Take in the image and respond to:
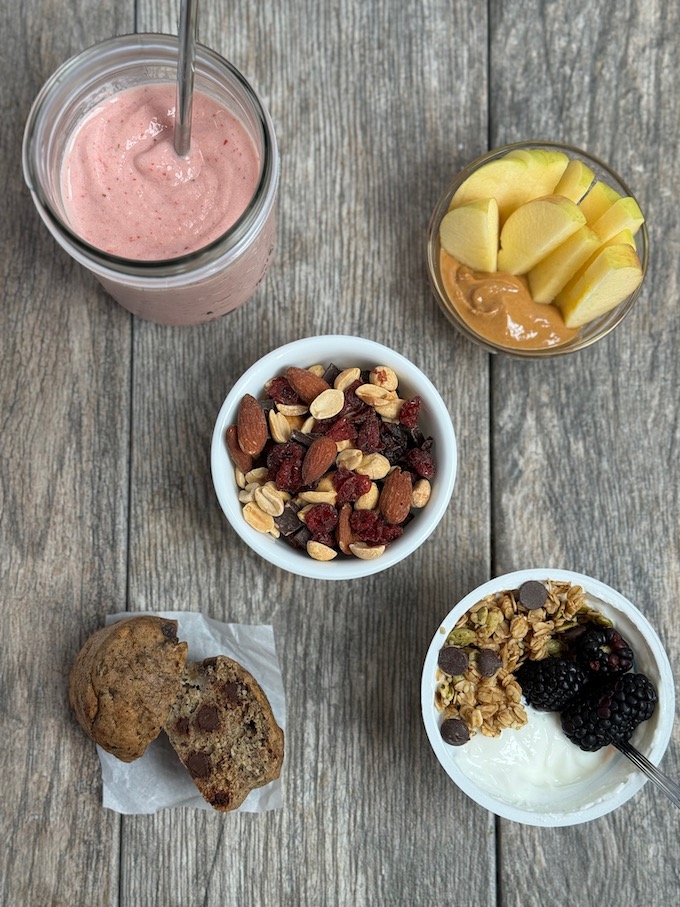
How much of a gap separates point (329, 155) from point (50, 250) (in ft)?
1.43

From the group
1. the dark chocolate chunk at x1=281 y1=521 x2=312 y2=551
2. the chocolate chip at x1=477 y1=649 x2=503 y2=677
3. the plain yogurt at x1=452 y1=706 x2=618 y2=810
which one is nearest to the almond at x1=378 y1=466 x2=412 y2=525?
the dark chocolate chunk at x1=281 y1=521 x2=312 y2=551

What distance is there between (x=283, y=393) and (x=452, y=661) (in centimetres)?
41

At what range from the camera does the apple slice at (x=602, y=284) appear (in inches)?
44.6

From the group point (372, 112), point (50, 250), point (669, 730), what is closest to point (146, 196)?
point (50, 250)

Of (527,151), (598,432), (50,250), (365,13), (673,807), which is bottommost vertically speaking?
(673,807)

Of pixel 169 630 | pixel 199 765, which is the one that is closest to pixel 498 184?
pixel 169 630

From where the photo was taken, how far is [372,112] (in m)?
1.31

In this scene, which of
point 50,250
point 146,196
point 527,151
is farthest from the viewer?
point 50,250

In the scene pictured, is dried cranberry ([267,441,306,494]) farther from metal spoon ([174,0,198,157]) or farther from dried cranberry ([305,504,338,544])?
metal spoon ([174,0,198,157])

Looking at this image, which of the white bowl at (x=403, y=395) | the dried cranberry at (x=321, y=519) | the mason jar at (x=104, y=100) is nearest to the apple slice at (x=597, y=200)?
the white bowl at (x=403, y=395)

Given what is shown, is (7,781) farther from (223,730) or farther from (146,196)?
(146,196)

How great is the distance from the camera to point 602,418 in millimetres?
1296

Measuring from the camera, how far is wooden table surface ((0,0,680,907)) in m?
1.23

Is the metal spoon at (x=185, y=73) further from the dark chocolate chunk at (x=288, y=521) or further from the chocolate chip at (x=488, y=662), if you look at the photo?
the chocolate chip at (x=488, y=662)
